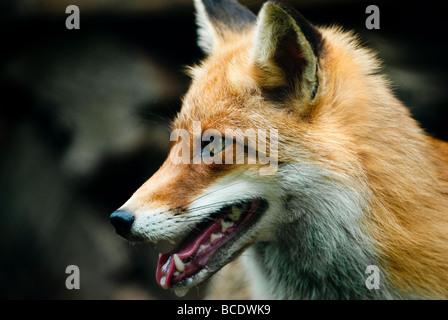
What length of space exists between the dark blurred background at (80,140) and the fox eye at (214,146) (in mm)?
2005

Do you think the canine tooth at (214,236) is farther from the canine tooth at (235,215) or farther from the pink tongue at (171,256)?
the canine tooth at (235,215)

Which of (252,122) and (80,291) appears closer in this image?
(252,122)

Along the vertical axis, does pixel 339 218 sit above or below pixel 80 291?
above

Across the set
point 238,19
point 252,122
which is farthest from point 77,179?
point 252,122

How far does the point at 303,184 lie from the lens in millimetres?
2424

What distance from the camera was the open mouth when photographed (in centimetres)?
244

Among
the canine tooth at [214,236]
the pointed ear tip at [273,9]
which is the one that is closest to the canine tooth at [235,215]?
the canine tooth at [214,236]

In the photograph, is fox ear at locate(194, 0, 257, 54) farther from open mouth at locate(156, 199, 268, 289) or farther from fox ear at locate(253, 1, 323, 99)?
open mouth at locate(156, 199, 268, 289)

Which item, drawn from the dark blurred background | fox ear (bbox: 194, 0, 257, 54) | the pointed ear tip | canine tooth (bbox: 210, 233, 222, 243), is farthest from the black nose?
the dark blurred background

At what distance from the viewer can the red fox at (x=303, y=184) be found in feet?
7.84

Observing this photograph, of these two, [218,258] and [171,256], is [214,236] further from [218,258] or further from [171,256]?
[171,256]

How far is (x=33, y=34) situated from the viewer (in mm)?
4508
